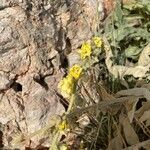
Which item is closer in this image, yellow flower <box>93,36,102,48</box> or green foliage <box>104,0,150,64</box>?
yellow flower <box>93,36,102,48</box>

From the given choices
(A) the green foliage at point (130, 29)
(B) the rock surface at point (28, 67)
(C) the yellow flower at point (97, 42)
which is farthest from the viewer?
(A) the green foliage at point (130, 29)

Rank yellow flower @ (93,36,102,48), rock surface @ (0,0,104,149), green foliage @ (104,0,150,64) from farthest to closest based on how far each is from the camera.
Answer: green foliage @ (104,0,150,64)
rock surface @ (0,0,104,149)
yellow flower @ (93,36,102,48)

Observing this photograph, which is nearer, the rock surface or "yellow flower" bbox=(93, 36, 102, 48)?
"yellow flower" bbox=(93, 36, 102, 48)

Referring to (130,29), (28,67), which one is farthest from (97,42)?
(130,29)

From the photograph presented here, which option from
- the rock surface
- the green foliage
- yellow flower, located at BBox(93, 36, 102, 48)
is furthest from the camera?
the green foliage

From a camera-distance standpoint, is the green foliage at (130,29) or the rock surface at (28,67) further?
the green foliage at (130,29)

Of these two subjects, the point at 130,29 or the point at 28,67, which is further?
the point at 130,29

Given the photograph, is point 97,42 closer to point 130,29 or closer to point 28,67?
point 28,67

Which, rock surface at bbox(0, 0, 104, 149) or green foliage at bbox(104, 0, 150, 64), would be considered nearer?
rock surface at bbox(0, 0, 104, 149)
